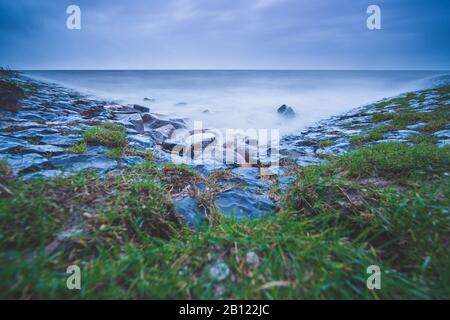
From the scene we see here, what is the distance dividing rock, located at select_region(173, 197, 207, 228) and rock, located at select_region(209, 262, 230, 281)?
2.22 feet

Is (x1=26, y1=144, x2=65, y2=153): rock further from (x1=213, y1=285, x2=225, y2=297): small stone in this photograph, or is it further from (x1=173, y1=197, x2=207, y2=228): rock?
(x1=213, y1=285, x2=225, y2=297): small stone

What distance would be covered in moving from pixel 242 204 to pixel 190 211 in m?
0.69

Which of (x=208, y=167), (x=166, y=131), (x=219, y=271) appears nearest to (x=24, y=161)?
(x=208, y=167)

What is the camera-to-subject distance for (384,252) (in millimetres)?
1694

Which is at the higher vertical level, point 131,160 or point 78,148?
point 78,148

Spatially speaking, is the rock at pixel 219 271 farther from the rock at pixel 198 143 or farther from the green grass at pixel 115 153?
the rock at pixel 198 143

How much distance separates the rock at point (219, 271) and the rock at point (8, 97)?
7234 mm

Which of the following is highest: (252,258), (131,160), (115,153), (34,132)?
(34,132)

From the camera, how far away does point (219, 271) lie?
59.5 inches

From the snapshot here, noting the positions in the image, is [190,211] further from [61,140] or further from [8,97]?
[8,97]

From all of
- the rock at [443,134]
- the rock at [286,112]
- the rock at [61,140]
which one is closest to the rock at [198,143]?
the rock at [61,140]
